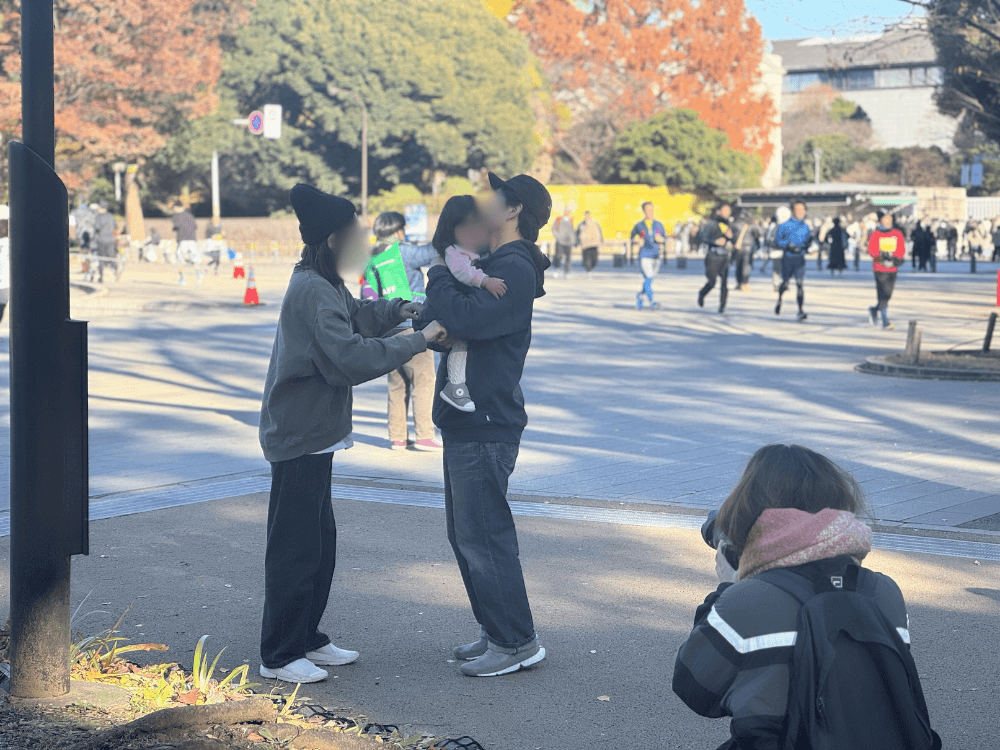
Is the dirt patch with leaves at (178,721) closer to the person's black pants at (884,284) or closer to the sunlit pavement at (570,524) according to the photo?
the sunlit pavement at (570,524)

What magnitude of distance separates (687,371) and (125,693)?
33.6ft

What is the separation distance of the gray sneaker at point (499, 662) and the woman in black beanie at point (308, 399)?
1.77ft

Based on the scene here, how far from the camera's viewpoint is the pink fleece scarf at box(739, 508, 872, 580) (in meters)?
2.48

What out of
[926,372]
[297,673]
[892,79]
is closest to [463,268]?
[297,673]

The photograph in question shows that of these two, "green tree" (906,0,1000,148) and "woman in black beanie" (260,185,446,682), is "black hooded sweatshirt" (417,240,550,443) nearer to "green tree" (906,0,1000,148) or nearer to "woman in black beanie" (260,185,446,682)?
"woman in black beanie" (260,185,446,682)

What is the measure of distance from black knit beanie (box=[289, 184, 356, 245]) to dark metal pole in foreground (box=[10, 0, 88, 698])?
82cm

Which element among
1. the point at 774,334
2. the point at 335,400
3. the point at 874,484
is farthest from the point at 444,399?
the point at 774,334

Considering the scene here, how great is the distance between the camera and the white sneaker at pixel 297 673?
4359 millimetres

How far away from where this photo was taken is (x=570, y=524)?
22.1 feet

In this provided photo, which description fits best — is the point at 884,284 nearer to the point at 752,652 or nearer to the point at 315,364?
the point at 315,364

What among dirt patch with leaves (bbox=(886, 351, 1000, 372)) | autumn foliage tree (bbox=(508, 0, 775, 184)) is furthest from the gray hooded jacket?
autumn foliage tree (bbox=(508, 0, 775, 184))

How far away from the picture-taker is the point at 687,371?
13.5 metres

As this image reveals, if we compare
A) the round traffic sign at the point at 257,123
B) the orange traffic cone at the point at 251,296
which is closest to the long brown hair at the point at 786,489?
the orange traffic cone at the point at 251,296

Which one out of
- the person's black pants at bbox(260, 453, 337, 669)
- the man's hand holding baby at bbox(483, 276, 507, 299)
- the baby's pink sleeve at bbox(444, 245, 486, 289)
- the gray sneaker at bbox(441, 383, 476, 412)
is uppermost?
the baby's pink sleeve at bbox(444, 245, 486, 289)
